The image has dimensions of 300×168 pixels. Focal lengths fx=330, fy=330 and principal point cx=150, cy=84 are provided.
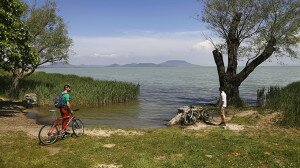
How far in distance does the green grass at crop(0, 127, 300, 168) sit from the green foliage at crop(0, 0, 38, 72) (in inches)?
344

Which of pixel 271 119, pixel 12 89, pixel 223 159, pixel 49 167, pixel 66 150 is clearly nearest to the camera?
pixel 49 167

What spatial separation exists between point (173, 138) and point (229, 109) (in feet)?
50.3

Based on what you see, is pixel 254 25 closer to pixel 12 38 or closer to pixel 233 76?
pixel 233 76

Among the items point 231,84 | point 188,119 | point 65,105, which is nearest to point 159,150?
point 65,105

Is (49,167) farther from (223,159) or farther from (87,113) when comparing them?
(87,113)

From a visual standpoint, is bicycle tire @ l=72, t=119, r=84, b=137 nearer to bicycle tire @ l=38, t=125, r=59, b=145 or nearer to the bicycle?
the bicycle

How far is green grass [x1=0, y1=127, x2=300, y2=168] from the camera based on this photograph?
16938mm

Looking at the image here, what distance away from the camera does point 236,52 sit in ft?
123

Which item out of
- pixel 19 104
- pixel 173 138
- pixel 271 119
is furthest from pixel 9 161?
pixel 19 104

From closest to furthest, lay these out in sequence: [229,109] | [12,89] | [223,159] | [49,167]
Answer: [49,167] < [223,159] < [229,109] < [12,89]

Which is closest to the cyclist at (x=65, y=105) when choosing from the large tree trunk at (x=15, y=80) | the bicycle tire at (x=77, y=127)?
the bicycle tire at (x=77, y=127)

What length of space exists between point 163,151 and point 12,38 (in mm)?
18443

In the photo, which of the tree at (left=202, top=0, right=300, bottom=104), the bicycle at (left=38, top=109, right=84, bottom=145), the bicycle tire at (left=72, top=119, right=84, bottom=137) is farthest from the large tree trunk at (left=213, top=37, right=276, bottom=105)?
the bicycle at (left=38, top=109, right=84, bottom=145)

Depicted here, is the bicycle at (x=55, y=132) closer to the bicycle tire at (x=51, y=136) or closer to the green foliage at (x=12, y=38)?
the bicycle tire at (x=51, y=136)
